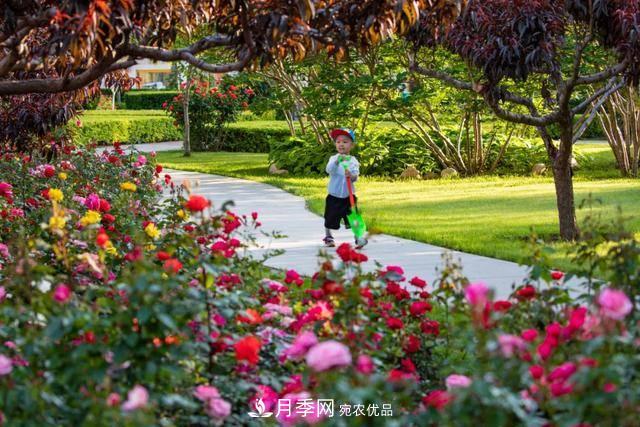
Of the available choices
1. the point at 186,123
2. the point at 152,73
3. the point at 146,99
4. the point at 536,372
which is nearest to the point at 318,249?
the point at 536,372

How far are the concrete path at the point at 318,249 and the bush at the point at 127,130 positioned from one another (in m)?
15.4

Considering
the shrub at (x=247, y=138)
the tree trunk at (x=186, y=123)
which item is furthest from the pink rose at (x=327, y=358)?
the shrub at (x=247, y=138)

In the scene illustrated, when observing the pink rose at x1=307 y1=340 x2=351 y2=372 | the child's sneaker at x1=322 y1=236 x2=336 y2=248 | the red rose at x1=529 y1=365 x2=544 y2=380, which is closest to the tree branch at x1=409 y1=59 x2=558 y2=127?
the child's sneaker at x1=322 y1=236 x2=336 y2=248

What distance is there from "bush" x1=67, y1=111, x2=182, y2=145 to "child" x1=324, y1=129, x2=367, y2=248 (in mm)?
19189

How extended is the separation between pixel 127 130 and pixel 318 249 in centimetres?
2533

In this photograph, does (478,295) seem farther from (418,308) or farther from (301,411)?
(418,308)

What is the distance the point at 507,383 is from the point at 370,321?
134 cm

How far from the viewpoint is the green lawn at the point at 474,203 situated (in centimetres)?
1041

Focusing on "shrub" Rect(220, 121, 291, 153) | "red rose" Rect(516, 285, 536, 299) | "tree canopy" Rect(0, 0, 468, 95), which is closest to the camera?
"red rose" Rect(516, 285, 536, 299)

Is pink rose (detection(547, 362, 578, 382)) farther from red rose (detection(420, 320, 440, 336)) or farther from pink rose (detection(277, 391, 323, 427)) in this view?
red rose (detection(420, 320, 440, 336))

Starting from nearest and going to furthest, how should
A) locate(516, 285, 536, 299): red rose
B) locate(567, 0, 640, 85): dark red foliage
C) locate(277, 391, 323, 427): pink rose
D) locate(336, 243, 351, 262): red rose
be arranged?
locate(277, 391, 323, 427): pink rose < locate(516, 285, 536, 299): red rose < locate(336, 243, 351, 262): red rose < locate(567, 0, 640, 85): dark red foliage

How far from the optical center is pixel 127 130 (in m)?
30.8

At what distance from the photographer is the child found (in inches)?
385

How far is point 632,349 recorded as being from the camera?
3.44m
